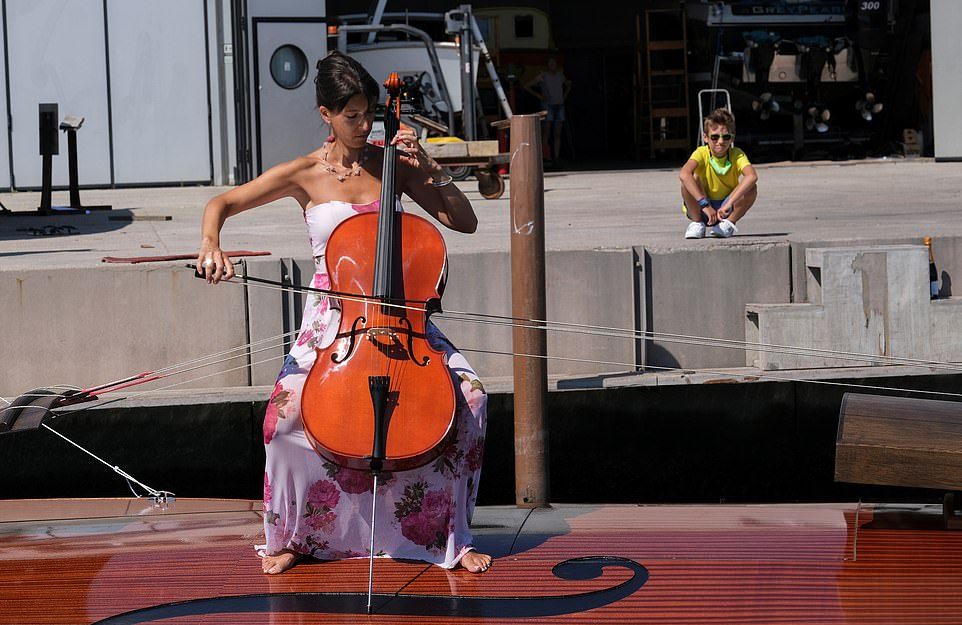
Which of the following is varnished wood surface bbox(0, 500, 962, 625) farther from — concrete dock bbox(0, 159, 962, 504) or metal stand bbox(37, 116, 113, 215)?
metal stand bbox(37, 116, 113, 215)

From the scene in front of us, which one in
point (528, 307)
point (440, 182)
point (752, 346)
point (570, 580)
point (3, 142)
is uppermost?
point (3, 142)

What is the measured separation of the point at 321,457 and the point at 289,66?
11789 mm

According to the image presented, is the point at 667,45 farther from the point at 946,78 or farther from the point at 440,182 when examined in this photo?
the point at 440,182

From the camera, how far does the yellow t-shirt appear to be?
7.73 metres

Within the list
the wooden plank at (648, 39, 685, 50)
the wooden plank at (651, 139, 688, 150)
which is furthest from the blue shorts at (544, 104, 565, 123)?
the wooden plank at (648, 39, 685, 50)

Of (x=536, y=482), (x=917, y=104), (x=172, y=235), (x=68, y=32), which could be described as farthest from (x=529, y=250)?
(x=917, y=104)

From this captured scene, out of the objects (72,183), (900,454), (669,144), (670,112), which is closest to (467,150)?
(72,183)

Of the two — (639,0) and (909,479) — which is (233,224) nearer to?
(909,479)

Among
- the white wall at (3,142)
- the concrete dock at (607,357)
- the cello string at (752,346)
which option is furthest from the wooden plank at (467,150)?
the cello string at (752,346)

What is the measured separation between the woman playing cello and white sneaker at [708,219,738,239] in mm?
4152

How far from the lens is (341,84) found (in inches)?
130

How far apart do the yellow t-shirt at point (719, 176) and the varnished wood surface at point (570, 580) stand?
161 inches

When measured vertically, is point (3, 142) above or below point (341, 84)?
above

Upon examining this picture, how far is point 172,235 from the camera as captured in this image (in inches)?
344
